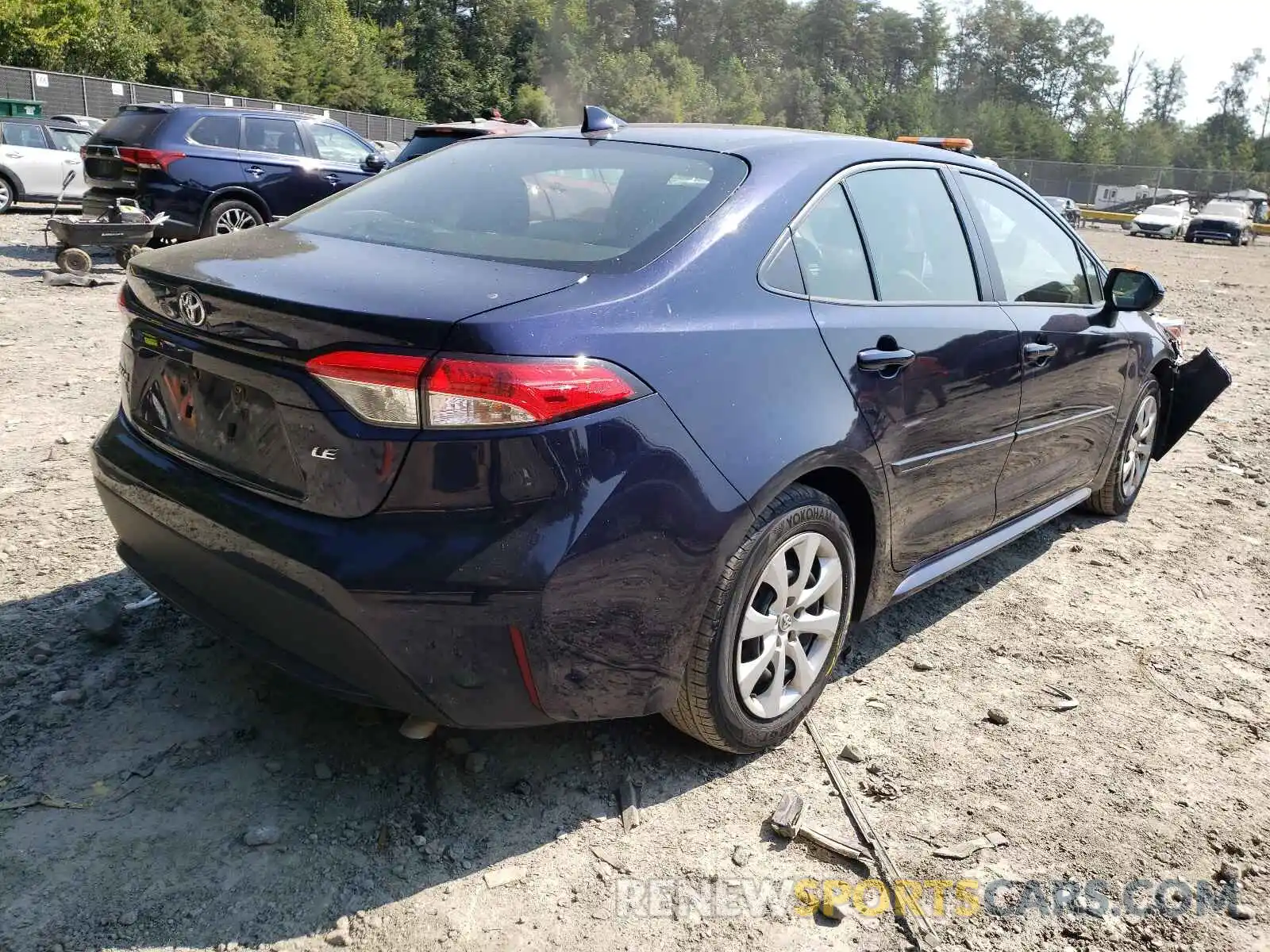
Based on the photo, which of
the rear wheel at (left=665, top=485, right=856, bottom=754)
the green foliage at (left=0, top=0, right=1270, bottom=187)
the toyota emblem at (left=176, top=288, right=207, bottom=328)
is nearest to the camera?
the toyota emblem at (left=176, top=288, right=207, bottom=328)

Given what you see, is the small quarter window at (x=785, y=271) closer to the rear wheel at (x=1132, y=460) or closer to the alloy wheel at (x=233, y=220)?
the rear wheel at (x=1132, y=460)

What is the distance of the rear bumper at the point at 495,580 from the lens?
212 cm

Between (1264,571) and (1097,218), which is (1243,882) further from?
(1097,218)

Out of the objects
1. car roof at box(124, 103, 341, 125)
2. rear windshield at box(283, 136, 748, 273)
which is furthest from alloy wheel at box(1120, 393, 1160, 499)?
car roof at box(124, 103, 341, 125)

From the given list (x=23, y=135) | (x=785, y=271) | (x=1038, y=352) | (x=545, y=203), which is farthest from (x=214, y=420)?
(x=23, y=135)

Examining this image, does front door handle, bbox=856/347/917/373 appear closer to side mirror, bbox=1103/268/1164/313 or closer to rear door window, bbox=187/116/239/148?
side mirror, bbox=1103/268/1164/313

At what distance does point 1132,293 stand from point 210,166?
31.1ft

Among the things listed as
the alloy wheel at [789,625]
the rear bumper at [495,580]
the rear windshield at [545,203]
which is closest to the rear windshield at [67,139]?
the rear windshield at [545,203]

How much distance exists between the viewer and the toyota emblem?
7.96 feet

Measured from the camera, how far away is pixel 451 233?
9.02ft

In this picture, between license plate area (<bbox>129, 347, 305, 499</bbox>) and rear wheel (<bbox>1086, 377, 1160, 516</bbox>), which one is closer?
license plate area (<bbox>129, 347, 305, 499</bbox>)

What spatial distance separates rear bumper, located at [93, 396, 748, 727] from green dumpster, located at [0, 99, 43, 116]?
2832 centimetres

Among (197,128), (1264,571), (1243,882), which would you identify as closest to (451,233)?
(1243,882)

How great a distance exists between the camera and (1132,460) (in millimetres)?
5074
